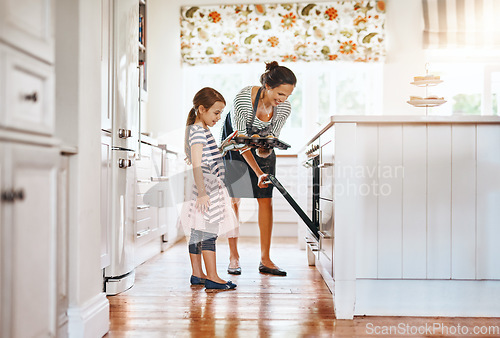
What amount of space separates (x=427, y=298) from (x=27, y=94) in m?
1.62

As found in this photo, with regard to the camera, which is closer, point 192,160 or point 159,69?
point 192,160

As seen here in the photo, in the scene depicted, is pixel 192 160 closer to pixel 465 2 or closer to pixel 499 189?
pixel 499 189

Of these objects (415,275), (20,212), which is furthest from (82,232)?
(415,275)

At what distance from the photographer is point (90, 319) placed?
155cm

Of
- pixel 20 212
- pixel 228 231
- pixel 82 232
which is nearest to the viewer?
pixel 20 212

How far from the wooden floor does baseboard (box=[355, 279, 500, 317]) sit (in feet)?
0.14

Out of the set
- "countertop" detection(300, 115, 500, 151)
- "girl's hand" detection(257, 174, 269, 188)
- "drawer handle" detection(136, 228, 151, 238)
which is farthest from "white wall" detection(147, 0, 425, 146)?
"countertop" detection(300, 115, 500, 151)

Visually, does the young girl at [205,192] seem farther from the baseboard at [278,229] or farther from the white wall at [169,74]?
the white wall at [169,74]

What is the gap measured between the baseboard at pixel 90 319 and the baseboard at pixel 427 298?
986 millimetres

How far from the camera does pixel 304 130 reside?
4848 millimetres

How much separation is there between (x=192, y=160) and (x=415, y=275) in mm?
1163

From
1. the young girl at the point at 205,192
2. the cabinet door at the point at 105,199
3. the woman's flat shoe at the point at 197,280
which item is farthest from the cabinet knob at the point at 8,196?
the woman's flat shoe at the point at 197,280

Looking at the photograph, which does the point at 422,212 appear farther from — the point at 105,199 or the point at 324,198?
the point at 105,199

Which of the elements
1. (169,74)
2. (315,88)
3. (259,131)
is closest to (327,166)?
(259,131)
